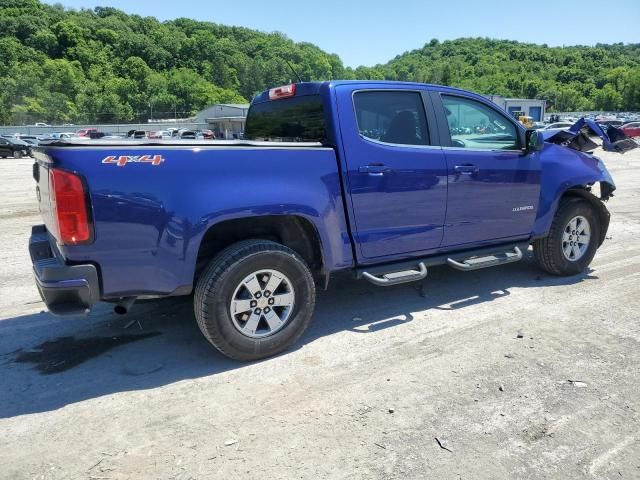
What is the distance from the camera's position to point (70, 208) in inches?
120

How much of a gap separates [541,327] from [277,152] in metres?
2.63

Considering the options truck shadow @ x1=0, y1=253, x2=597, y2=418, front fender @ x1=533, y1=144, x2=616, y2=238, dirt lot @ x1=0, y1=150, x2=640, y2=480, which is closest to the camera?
dirt lot @ x1=0, y1=150, x2=640, y2=480

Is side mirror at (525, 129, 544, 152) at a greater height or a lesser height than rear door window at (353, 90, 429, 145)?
lesser

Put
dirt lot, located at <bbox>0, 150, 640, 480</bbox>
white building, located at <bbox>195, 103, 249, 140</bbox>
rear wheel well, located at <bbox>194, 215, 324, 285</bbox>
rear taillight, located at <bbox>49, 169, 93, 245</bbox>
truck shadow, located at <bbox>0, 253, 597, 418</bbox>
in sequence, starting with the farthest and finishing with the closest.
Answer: white building, located at <bbox>195, 103, 249, 140</bbox>
rear wheel well, located at <bbox>194, 215, 324, 285</bbox>
truck shadow, located at <bbox>0, 253, 597, 418</bbox>
rear taillight, located at <bbox>49, 169, 93, 245</bbox>
dirt lot, located at <bbox>0, 150, 640, 480</bbox>

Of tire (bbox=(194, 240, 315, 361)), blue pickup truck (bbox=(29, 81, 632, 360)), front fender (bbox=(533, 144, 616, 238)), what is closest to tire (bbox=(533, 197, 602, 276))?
blue pickup truck (bbox=(29, 81, 632, 360))

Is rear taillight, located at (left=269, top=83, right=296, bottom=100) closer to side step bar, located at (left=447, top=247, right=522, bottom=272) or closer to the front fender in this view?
side step bar, located at (left=447, top=247, right=522, bottom=272)

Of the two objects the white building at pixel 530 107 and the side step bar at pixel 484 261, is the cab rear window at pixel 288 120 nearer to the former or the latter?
the side step bar at pixel 484 261

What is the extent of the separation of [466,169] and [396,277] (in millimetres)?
1204

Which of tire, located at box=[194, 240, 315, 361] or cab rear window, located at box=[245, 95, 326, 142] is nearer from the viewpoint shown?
tire, located at box=[194, 240, 315, 361]

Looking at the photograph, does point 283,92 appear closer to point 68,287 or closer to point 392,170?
point 392,170

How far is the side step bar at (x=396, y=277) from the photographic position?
4.11m

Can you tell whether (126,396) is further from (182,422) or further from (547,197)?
(547,197)

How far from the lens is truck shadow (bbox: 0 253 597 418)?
3426 millimetres

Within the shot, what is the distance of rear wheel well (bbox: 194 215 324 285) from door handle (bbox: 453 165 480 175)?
1.48 m
